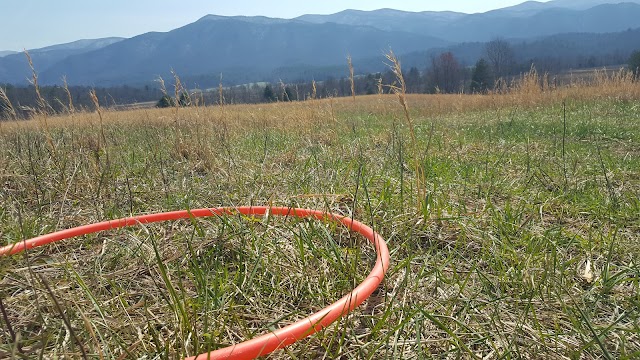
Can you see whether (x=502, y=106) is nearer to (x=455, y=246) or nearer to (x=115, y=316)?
(x=455, y=246)

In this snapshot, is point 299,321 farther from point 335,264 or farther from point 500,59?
point 500,59

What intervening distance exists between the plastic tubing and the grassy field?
0.15ft

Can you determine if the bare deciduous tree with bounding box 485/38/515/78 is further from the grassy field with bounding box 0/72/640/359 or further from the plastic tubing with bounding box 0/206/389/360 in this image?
the plastic tubing with bounding box 0/206/389/360

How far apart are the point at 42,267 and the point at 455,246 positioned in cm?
185

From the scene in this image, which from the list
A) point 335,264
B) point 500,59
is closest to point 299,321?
point 335,264

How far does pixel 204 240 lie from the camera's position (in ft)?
5.73

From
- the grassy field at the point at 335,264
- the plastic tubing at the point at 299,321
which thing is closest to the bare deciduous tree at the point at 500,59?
the grassy field at the point at 335,264

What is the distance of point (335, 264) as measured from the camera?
4.86 ft

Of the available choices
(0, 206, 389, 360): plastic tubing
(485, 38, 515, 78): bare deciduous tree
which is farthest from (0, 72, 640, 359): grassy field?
(485, 38, 515, 78): bare deciduous tree

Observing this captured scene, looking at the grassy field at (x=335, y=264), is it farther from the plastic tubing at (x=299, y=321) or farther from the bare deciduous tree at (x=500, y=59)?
the bare deciduous tree at (x=500, y=59)

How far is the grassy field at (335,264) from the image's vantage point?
3.58 feet

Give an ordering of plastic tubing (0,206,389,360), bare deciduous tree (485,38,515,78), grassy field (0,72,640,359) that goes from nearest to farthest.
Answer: plastic tubing (0,206,389,360) → grassy field (0,72,640,359) → bare deciduous tree (485,38,515,78)

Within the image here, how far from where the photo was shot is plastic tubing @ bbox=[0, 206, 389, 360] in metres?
0.99

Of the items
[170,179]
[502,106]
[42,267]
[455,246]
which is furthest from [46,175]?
[502,106]
